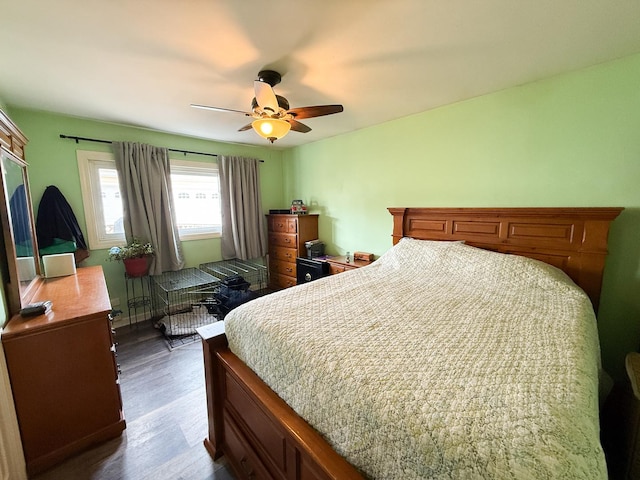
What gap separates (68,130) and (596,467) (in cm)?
430

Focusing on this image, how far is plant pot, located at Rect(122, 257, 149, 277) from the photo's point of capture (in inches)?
113

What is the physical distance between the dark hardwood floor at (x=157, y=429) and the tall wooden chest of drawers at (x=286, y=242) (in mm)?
1755

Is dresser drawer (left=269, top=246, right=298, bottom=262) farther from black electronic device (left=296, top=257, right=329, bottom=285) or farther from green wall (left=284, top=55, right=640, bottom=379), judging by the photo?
green wall (left=284, top=55, right=640, bottom=379)

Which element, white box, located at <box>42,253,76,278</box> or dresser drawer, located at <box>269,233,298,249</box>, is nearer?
white box, located at <box>42,253,76,278</box>

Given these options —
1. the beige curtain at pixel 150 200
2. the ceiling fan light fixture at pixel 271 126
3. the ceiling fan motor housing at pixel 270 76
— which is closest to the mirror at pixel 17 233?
the beige curtain at pixel 150 200

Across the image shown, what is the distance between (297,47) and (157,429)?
2633mm

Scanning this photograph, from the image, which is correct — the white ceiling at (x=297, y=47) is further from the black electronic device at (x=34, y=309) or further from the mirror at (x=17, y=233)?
the black electronic device at (x=34, y=309)

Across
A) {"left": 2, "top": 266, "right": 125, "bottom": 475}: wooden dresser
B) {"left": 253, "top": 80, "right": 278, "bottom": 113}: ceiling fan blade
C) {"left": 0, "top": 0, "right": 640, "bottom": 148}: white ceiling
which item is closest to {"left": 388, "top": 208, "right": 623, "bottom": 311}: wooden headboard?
{"left": 0, "top": 0, "right": 640, "bottom": 148}: white ceiling

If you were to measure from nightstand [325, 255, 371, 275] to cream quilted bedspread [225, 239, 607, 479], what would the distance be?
4.37 ft

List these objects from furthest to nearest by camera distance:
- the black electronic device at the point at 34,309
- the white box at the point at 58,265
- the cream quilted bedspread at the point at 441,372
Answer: the white box at the point at 58,265 → the black electronic device at the point at 34,309 → the cream quilted bedspread at the point at 441,372

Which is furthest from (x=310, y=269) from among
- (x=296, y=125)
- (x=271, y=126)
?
(x=271, y=126)

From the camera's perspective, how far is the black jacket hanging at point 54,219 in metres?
2.50

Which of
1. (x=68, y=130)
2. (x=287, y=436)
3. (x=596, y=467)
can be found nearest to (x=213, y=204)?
(x=68, y=130)

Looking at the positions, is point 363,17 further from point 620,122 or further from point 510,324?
point 620,122
